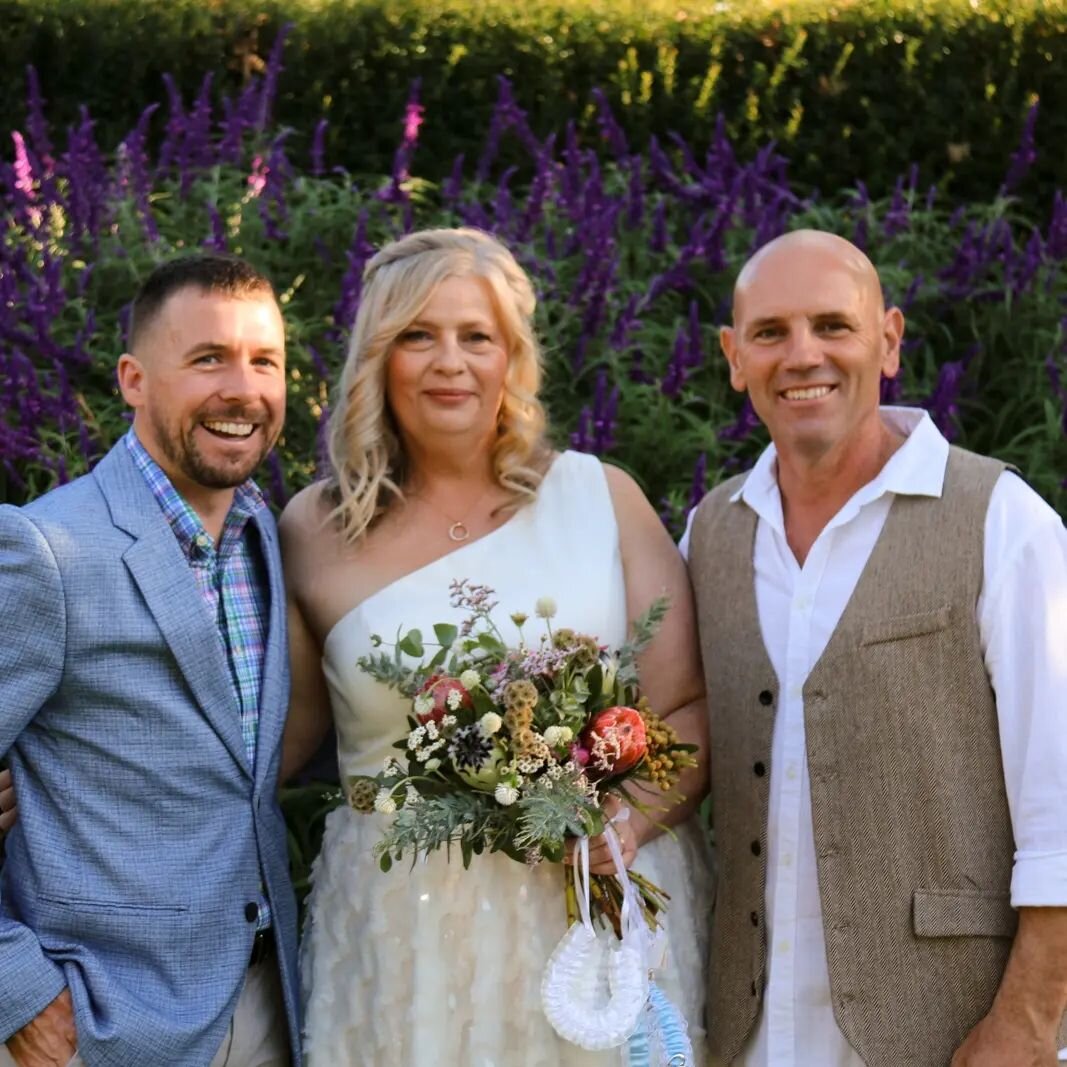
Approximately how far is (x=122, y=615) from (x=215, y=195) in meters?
3.11

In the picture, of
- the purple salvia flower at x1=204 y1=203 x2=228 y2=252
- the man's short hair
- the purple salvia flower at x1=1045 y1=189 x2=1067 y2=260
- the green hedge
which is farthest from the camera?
the green hedge

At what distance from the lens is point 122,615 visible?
2.87m

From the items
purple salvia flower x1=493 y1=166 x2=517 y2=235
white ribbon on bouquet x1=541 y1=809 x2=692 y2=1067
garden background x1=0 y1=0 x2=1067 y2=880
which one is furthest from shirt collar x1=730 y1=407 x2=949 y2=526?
purple salvia flower x1=493 y1=166 x2=517 y2=235

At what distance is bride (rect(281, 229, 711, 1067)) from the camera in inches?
120

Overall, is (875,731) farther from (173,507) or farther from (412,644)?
(173,507)

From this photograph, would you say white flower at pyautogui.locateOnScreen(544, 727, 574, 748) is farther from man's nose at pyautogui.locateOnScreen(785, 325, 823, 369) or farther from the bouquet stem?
man's nose at pyautogui.locateOnScreen(785, 325, 823, 369)

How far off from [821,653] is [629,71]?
14.8ft

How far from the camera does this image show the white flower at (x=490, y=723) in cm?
265

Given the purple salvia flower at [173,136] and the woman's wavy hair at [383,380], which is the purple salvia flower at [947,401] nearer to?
the woman's wavy hair at [383,380]

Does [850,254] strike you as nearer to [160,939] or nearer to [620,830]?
[620,830]

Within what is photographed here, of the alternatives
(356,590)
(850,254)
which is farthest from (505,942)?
(850,254)

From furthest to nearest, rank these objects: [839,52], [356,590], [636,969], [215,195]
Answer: [839,52]
[215,195]
[356,590]
[636,969]

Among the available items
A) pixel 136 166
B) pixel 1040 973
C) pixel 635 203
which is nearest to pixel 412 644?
pixel 1040 973

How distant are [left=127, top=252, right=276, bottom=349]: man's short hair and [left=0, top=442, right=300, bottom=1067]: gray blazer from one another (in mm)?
417
